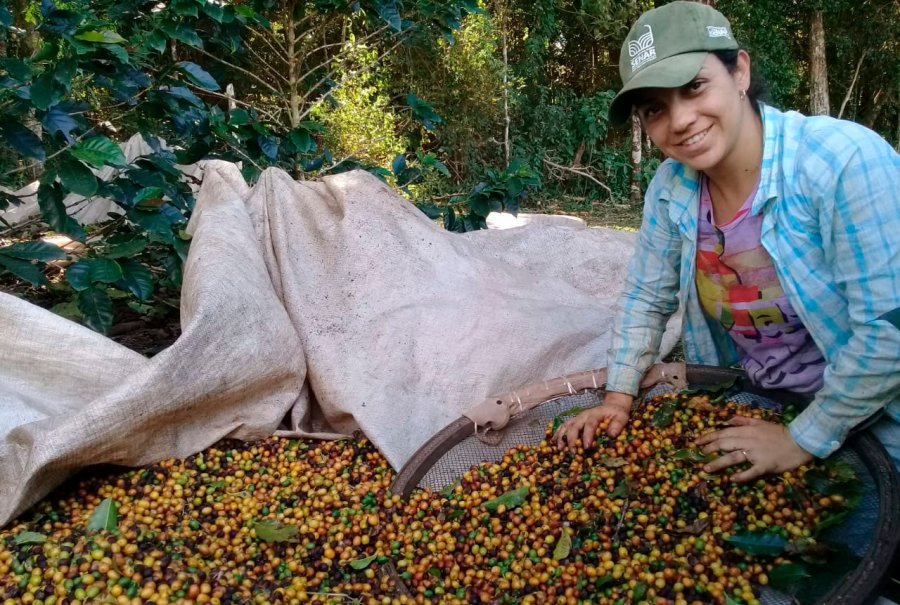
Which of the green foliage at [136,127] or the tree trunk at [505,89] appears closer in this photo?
the green foliage at [136,127]

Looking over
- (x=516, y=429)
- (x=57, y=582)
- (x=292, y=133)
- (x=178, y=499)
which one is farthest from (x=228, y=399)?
(x=292, y=133)

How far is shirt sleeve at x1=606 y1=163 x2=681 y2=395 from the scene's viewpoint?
6.66 feet

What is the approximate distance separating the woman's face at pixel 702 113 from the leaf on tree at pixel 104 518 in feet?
5.25

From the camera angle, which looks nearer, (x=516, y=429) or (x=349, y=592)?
(x=349, y=592)

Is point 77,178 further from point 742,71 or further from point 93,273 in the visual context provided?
point 742,71

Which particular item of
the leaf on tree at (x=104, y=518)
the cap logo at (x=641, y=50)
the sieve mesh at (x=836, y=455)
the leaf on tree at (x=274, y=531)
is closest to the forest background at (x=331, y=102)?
the cap logo at (x=641, y=50)

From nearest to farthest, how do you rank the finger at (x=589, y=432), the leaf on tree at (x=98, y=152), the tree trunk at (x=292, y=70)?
the finger at (x=589, y=432) → the leaf on tree at (x=98, y=152) → the tree trunk at (x=292, y=70)

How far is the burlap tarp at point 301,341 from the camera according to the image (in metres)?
1.98

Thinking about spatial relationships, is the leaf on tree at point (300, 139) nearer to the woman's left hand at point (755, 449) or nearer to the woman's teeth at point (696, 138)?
the woman's teeth at point (696, 138)

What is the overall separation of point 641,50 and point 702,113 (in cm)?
19

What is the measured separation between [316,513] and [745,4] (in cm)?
813

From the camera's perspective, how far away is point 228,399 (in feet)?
7.24

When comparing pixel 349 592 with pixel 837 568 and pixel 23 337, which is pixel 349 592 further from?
pixel 23 337

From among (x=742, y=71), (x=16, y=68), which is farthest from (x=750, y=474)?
(x=16, y=68)
